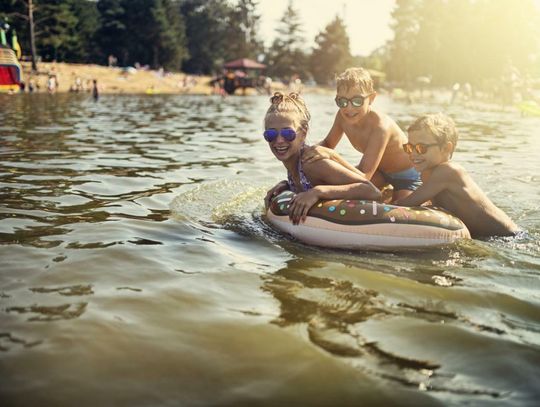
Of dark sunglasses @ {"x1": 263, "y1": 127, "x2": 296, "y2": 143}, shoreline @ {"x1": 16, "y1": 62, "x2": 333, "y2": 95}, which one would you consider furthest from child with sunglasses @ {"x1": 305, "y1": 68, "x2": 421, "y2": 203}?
shoreline @ {"x1": 16, "y1": 62, "x2": 333, "y2": 95}

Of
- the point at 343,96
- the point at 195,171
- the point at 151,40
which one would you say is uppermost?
the point at 151,40

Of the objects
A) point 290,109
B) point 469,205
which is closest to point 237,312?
point 290,109

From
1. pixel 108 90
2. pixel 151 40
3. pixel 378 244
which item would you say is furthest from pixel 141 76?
pixel 378 244

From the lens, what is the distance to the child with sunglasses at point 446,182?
4.86 meters

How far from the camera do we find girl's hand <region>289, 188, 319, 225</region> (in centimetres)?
474

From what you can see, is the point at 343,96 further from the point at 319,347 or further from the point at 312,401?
the point at 312,401

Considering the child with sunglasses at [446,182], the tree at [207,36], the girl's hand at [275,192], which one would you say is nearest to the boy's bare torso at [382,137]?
the child with sunglasses at [446,182]

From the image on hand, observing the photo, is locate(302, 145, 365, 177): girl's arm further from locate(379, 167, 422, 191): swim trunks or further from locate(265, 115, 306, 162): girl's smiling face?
locate(379, 167, 422, 191): swim trunks

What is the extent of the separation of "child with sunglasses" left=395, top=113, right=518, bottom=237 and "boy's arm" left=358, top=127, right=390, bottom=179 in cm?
43

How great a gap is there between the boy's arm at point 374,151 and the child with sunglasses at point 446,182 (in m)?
0.43

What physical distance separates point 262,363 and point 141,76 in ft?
184

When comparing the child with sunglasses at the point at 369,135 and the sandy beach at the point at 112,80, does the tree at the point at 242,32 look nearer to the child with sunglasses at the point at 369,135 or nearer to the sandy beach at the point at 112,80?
the sandy beach at the point at 112,80

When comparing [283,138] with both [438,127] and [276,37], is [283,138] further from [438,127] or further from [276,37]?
[276,37]

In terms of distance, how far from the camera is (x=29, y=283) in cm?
329
